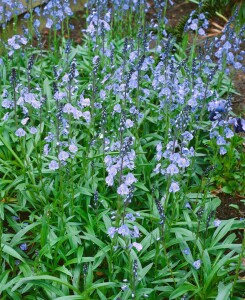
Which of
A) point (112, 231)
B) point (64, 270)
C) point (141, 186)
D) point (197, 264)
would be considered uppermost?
point (112, 231)

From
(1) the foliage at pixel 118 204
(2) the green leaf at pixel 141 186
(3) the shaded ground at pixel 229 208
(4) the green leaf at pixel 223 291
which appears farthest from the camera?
(3) the shaded ground at pixel 229 208

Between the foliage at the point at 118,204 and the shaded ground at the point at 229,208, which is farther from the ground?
the foliage at the point at 118,204

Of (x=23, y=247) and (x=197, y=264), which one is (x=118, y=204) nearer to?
(x=197, y=264)

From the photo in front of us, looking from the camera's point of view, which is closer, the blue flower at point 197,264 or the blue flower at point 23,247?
the blue flower at point 197,264

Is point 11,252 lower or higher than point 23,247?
higher

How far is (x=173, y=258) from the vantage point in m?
4.74

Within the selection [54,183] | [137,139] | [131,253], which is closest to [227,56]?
[137,139]

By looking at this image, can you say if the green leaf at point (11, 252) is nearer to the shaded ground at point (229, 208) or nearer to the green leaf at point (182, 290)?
the green leaf at point (182, 290)

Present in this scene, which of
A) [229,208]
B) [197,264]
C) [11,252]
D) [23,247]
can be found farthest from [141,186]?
[11,252]

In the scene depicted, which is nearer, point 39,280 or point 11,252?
point 39,280

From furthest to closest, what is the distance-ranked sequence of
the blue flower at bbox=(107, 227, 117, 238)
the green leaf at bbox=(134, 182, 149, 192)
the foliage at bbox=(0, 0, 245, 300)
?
the green leaf at bbox=(134, 182, 149, 192) < the foliage at bbox=(0, 0, 245, 300) < the blue flower at bbox=(107, 227, 117, 238)

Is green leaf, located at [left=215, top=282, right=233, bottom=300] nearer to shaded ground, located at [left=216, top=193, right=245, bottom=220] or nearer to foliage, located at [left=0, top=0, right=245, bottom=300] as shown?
foliage, located at [left=0, top=0, right=245, bottom=300]

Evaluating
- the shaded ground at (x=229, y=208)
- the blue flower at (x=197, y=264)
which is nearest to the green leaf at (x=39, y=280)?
the blue flower at (x=197, y=264)

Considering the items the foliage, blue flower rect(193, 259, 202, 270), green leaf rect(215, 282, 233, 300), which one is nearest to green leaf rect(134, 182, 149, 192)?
the foliage
